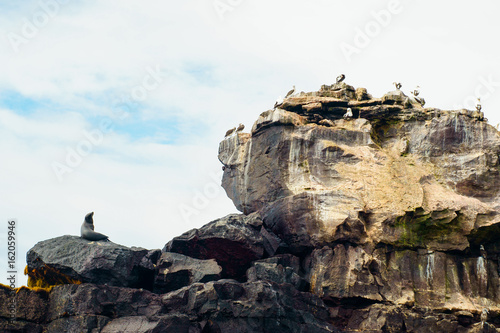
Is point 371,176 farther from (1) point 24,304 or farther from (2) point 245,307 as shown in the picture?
(1) point 24,304

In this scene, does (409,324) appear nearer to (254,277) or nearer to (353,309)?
(353,309)

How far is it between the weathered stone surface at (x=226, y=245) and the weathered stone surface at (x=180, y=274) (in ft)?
4.40

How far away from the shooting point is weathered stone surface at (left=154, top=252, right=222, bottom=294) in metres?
33.2

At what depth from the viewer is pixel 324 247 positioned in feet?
116

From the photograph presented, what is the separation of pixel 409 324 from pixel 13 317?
15.9m

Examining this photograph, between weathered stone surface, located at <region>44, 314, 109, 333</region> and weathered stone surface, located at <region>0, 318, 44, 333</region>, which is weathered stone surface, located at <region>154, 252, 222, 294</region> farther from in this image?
weathered stone surface, located at <region>0, 318, 44, 333</region>

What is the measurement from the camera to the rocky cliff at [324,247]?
30688 mm

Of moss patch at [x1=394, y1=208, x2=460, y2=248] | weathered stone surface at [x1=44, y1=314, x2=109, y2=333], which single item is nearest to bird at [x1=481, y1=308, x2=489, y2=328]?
moss patch at [x1=394, y1=208, x2=460, y2=248]

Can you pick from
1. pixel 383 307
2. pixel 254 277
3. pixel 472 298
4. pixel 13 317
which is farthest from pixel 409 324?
pixel 13 317

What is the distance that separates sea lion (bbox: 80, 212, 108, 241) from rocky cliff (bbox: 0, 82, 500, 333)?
0.68 m

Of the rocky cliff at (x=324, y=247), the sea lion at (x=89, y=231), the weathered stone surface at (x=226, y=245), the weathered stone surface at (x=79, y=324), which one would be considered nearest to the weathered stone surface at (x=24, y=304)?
the rocky cliff at (x=324, y=247)

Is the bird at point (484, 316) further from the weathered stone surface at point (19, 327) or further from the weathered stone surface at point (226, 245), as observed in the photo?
the weathered stone surface at point (19, 327)

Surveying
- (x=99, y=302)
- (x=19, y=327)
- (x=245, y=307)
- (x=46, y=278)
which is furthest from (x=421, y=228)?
(x=19, y=327)

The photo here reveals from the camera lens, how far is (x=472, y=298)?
33.8m
